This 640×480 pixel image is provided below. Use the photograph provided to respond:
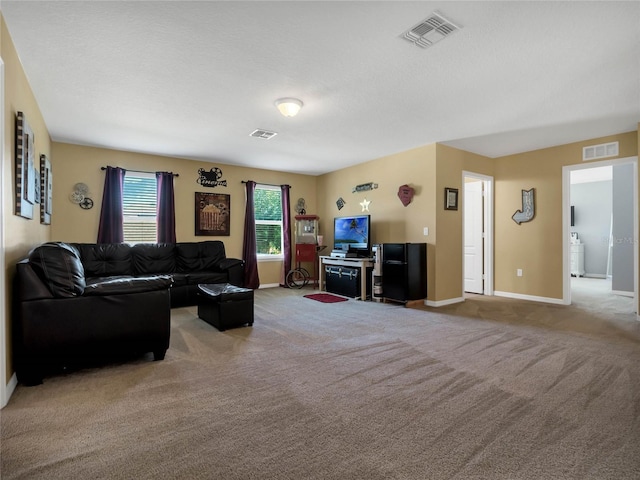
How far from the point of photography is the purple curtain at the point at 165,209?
5.88 meters

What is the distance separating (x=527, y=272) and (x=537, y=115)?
9.30 ft

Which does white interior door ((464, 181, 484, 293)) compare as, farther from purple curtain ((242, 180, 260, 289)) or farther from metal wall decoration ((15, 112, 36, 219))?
metal wall decoration ((15, 112, 36, 219))

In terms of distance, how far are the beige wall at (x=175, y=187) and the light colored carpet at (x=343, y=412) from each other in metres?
3.31

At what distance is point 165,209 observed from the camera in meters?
5.90

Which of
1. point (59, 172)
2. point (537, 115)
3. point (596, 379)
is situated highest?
point (537, 115)

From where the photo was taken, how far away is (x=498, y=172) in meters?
6.14

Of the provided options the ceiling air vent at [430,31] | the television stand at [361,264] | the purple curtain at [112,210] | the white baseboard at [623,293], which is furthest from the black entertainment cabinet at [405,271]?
the purple curtain at [112,210]

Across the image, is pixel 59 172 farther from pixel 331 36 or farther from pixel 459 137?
pixel 459 137

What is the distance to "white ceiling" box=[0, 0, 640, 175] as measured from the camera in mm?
2219

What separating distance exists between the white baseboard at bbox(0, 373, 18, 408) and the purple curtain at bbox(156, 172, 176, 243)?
3726mm

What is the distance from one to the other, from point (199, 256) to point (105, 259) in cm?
139

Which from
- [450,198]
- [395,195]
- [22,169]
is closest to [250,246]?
[395,195]

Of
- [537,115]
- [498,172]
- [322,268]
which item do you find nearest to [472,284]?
[498,172]

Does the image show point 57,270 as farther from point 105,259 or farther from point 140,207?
point 140,207
